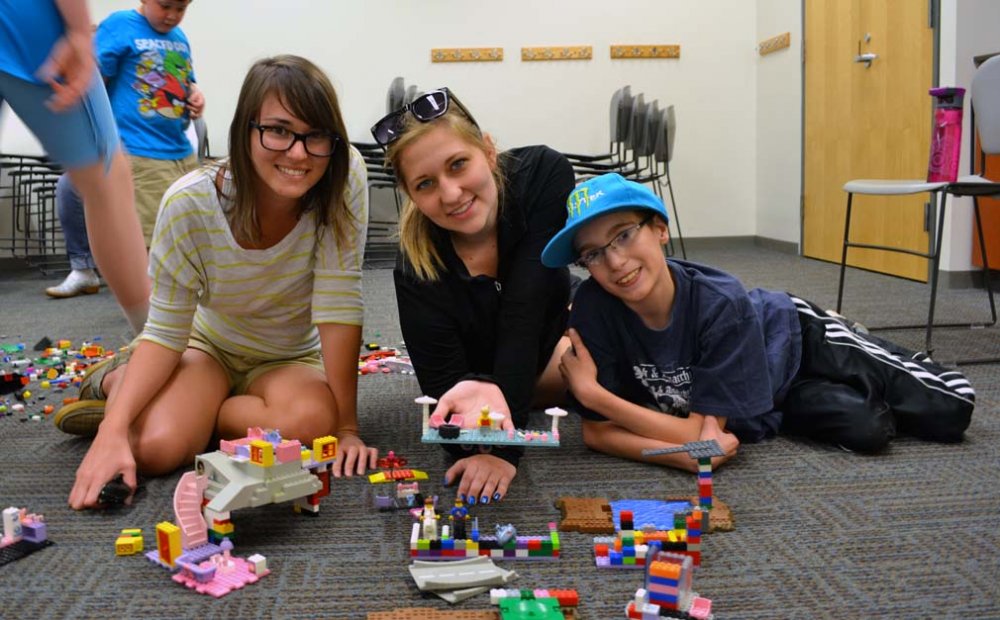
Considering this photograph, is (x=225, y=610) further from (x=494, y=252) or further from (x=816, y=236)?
(x=816, y=236)

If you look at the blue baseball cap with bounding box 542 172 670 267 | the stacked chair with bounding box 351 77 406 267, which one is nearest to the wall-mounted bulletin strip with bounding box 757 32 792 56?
the stacked chair with bounding box 351 77 406 267

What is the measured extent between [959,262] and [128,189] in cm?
338

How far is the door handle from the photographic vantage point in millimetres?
4277

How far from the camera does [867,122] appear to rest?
4406mm

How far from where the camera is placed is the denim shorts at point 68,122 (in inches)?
50.1

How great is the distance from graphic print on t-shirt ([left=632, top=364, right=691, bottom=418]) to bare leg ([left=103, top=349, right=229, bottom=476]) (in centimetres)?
83

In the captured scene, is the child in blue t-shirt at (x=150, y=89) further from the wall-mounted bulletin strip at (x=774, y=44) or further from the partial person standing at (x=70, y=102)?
the wall-mounted bulletin strip at (x=774, y=44)

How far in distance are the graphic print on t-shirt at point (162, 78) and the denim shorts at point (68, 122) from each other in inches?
68.0

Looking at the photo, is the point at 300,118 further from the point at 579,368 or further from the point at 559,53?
the point at 559,53

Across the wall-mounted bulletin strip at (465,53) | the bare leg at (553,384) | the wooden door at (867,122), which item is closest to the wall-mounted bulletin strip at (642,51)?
the wall-mounted bulletin strip at (465,53)

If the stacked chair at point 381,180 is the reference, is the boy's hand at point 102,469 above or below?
below

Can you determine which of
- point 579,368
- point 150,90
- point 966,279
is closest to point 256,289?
point 579,368

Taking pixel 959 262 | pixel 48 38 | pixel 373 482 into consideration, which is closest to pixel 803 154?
pixel 959 262

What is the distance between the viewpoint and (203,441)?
168cm
